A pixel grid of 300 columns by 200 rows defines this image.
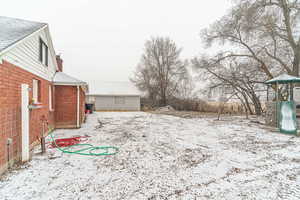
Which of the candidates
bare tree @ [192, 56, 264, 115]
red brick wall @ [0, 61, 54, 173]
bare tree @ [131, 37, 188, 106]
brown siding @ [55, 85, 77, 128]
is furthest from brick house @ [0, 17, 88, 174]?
bare tree @ [131, 37, 188, 106]

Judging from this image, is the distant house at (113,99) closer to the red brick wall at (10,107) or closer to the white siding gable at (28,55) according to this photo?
the white siding gable at (28,55)

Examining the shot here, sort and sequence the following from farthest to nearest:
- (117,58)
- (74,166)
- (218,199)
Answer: (117,58) < (74,166) < (218,199)

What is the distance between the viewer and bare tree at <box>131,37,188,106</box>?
886 inches

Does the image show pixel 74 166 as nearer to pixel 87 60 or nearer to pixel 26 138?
pixel 26 138

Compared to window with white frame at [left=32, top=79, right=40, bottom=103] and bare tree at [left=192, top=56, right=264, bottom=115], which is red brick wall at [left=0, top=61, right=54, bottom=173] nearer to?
window with white frame at [left=32, top=79, right=40, bottom=103]

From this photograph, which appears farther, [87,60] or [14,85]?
[87,60]

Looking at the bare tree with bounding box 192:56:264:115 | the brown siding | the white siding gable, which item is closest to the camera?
the white siding gable

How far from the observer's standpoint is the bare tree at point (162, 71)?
22.5 m

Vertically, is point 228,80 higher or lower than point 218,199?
higher

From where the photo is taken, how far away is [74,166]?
10.4 ft

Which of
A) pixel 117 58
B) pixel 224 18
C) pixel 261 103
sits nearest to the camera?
pixel 224 18

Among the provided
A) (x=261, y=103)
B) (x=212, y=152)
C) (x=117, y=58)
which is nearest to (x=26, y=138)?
(x=212, y=152)

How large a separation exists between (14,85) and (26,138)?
132 centimetres

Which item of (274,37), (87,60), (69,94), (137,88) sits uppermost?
(87,60)
